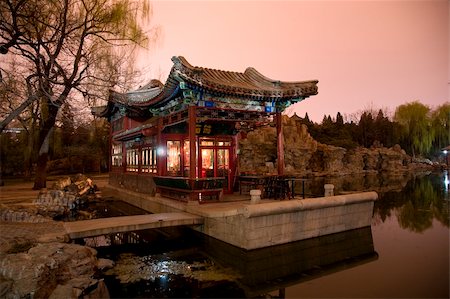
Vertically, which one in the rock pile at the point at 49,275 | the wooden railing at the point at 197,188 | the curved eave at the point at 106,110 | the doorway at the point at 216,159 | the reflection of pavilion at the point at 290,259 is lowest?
the reflection of pavilion at the point at 290,259

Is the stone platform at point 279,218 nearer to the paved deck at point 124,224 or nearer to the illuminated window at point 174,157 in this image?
the paved deck at point 124,224

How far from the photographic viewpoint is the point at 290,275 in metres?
7.48

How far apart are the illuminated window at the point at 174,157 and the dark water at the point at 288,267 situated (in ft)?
9.82

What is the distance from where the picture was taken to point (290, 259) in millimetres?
8273

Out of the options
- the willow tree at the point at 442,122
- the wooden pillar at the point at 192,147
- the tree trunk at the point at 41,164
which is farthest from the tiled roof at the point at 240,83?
the willow tree at the point at 442,122

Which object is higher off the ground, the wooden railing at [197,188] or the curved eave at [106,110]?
the curved eave at [106,110]

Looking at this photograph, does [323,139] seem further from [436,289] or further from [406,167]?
[436,289]

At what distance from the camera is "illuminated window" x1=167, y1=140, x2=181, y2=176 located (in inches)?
543

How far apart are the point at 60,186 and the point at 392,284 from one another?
1529cm

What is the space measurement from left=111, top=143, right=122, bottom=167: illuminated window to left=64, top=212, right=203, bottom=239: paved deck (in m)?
10.2

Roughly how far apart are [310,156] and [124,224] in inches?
1336

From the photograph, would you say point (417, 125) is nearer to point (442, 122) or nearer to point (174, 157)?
point (442, 122)

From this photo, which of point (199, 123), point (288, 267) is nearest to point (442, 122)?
point (199, 123)

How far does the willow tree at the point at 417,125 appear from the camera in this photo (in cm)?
4994
